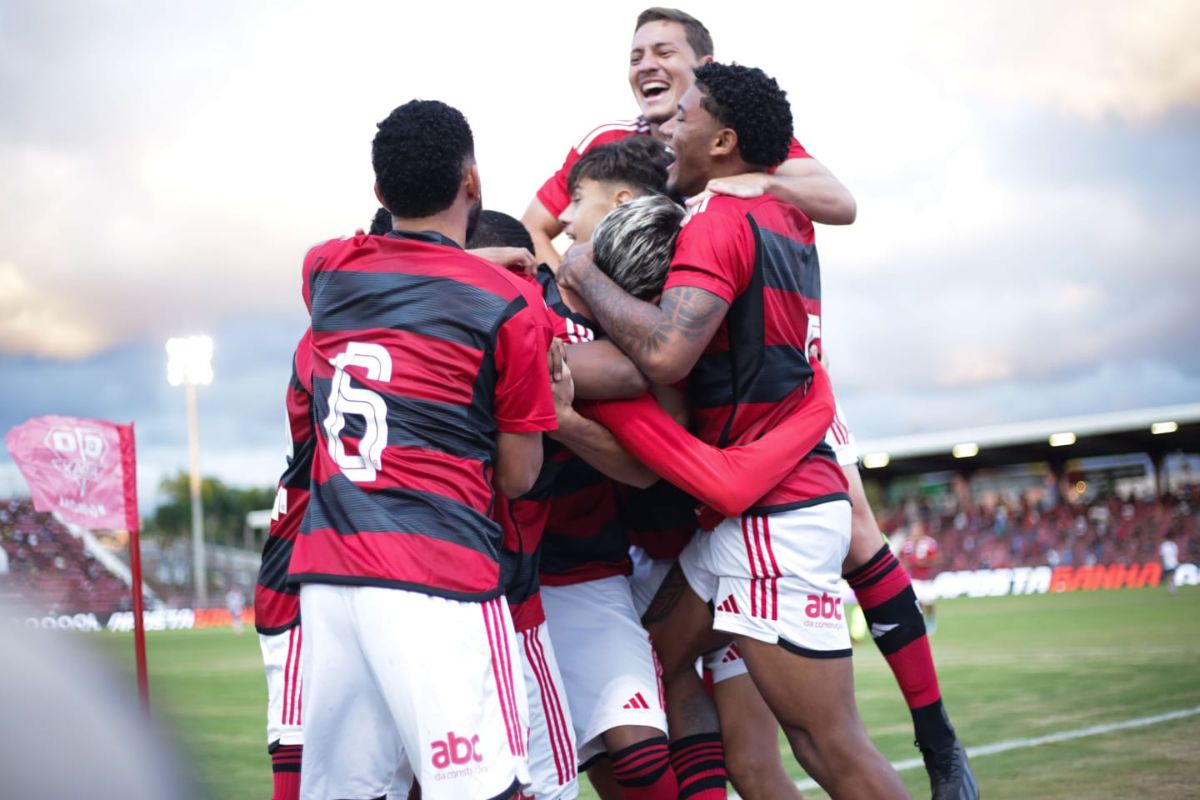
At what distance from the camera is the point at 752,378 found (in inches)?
157

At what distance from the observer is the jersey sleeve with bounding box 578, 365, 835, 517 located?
3.82 m

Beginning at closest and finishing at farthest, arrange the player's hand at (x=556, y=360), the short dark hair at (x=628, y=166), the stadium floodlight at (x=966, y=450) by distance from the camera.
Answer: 1. the player's hand at (x=556, y=360)
2. the short dark hair at (x=628, y=166)
3. the stadium floodlight at (x=966, y=450)


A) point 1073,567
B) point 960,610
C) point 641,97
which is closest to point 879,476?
point 1073,567

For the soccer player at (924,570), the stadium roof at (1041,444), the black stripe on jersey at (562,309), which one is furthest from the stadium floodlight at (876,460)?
the black stripe on jersey at (562,309)

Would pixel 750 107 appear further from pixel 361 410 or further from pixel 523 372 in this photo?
pixel 361 410

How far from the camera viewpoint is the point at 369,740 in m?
3.24

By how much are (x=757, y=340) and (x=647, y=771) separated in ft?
4.87

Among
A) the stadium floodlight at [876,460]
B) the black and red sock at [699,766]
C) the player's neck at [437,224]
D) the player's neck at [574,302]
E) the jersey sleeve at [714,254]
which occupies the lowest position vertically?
the stadium floodlight at [876,460]

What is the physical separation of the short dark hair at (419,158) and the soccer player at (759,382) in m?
Result: 0.70

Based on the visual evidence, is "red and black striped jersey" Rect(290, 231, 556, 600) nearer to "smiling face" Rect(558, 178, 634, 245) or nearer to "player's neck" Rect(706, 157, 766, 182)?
"smiling face" Rect(558, 178, 634, 245)

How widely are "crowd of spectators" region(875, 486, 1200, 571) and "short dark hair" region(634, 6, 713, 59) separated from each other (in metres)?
34.3

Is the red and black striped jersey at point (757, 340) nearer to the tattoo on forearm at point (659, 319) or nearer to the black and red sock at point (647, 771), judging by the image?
the tattoo on forearm at point (659, 319)

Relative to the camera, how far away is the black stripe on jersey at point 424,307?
10.5ft

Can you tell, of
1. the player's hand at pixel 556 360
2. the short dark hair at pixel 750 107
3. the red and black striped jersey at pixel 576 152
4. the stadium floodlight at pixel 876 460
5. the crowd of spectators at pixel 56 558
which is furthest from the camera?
the stadium floodlight at pixel 876 460
